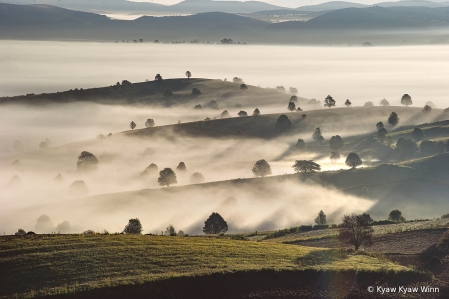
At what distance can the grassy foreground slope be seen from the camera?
31.8 m

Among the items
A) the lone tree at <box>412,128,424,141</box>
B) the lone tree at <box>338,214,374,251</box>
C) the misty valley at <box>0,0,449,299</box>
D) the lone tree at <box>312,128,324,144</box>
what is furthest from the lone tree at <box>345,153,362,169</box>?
the lone tree at <box>338,214,374,251</box>

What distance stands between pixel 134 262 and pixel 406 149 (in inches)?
5981

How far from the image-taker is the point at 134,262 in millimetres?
35969

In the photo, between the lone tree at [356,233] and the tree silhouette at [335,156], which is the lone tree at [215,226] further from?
the tree silhouette at [335,156]

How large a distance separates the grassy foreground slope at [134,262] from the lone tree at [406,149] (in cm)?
12949

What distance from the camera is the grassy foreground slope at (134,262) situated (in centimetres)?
3183

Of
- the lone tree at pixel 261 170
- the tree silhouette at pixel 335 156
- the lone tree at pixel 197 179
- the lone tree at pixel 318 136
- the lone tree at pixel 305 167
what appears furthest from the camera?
the lone tree at pixel 318 136

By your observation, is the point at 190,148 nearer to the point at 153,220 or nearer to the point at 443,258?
the point at 153,220

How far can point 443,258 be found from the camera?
4400cm

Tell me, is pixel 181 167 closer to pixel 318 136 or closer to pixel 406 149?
pixel 318 136

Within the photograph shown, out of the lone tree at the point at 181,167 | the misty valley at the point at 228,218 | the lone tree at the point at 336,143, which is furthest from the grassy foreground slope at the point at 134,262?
the lone tree at the point at 336,143

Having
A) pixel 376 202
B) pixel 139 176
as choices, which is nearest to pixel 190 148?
pixel 139 176

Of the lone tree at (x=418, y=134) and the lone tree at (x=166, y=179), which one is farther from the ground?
the lone tree at (x=418, y=134)

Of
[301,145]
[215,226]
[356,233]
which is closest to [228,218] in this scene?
[215,226]
